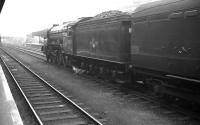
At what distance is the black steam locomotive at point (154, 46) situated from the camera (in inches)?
285

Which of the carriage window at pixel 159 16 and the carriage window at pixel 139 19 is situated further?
the carriage window at pixel 139 19

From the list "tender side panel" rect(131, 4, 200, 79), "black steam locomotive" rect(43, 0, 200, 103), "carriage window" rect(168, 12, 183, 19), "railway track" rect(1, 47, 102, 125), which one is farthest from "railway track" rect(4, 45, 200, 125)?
"carriage window" rect(168, 12, 183, 19)

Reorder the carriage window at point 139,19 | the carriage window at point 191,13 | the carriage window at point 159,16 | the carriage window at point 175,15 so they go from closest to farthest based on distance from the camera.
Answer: the carriage window at point 191,13 → the carriage window at point 175,15 → the carriage window at point 159,16 → the carriage window at point 139,19

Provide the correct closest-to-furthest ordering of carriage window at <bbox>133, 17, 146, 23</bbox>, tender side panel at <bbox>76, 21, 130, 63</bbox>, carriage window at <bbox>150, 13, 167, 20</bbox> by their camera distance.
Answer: carriage window at <bbox>150, 13, 167, 20</bbox> < carriage window at <bbox>133, 17, 146, 23</bbox> < tender side panel at <bbox>76, 21, 130, 63</bbox>

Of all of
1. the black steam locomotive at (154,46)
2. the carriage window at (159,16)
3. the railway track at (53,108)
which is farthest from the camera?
the carriage window at (159,16)

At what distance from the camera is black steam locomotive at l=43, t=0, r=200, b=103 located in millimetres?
7234

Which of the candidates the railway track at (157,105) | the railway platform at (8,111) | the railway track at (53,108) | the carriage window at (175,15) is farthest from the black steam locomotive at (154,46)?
the railway platform at (8,111)

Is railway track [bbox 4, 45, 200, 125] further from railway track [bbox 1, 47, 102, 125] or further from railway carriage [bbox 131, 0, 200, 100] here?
railway track [bbox 1, 47, 102, 125]

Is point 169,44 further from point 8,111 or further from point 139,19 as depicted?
point 8,111

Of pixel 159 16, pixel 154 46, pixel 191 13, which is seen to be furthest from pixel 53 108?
pixel 191 13

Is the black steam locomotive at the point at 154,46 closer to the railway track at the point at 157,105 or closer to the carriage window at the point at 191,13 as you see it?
the carriage window at the point at 191,13

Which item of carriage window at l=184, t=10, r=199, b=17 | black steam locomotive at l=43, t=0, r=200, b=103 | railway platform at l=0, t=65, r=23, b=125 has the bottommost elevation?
railway platform at l=0, t=65, r=23, b=125

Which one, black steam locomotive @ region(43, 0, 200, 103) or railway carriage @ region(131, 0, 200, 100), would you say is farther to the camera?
black steam locomotive @ region(43, 0, 200, 103)

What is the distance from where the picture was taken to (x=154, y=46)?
872cm
